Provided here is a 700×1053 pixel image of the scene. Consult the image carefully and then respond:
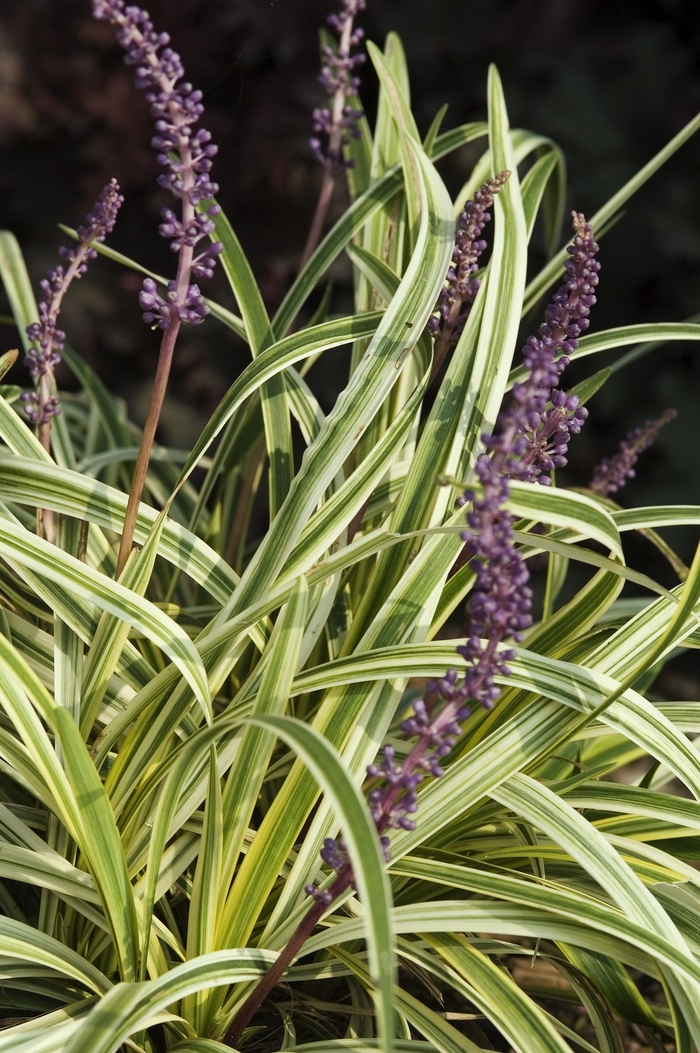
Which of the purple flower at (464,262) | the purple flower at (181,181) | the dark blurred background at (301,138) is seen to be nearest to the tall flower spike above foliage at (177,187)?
the purple flower at (181,181)

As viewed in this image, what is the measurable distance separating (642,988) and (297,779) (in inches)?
27.5

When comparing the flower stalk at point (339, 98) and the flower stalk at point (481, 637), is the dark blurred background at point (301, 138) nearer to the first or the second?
the flower stalk at point (339, 98)

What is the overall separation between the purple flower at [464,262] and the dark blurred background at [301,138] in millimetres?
1057

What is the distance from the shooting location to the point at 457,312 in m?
0.92

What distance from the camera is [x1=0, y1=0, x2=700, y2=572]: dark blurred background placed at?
6.16ft

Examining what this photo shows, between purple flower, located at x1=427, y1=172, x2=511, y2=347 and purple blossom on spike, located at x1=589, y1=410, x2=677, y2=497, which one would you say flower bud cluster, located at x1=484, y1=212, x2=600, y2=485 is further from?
purple blossom on spike, located at x1=589, y1=410, x2=677, y2=497

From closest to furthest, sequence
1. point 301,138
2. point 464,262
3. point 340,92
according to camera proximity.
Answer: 1. point 464,262
2. point 340,92
3. point 301,138

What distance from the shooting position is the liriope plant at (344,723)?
0.69m

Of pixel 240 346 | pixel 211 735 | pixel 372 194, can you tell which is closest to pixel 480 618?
pixel 211 735

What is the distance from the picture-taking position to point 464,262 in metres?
0.89

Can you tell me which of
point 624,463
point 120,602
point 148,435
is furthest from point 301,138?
point 120,602

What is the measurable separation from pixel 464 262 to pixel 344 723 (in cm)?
47

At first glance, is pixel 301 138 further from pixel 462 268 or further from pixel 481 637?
pixel 481 637

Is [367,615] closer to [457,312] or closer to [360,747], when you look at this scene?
[360,747]
